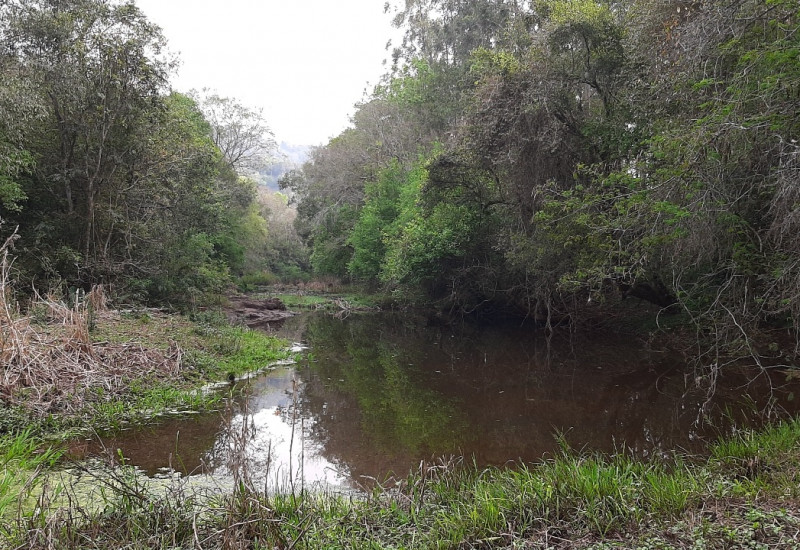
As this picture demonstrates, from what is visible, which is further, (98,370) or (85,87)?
(85,87)

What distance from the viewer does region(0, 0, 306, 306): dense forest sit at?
13.4 metres

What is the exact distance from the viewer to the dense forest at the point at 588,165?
6.58 metres

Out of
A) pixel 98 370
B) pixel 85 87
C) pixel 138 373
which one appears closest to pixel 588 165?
pixel 138 373

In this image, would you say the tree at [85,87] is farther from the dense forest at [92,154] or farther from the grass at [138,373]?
the grass at [138,373]

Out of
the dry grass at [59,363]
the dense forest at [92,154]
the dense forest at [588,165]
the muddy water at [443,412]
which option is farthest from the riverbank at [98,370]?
the dense forest at [588,165]

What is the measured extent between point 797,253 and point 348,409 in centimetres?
736

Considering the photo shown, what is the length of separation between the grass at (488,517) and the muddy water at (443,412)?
0.48 m

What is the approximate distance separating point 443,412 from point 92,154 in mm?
13818

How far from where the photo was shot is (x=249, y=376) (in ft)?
36.9

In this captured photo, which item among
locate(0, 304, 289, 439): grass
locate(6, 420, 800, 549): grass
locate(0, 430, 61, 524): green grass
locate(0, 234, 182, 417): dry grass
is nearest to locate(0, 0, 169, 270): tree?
locate(0, 304, 289, 439): grass

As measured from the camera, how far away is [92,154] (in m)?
15.5

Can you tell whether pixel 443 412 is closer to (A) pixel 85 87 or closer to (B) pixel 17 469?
(B) pixel 17 469

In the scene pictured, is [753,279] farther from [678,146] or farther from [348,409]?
[348,409]

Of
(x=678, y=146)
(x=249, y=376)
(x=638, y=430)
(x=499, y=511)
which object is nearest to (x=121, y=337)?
(x=249, y=376)
